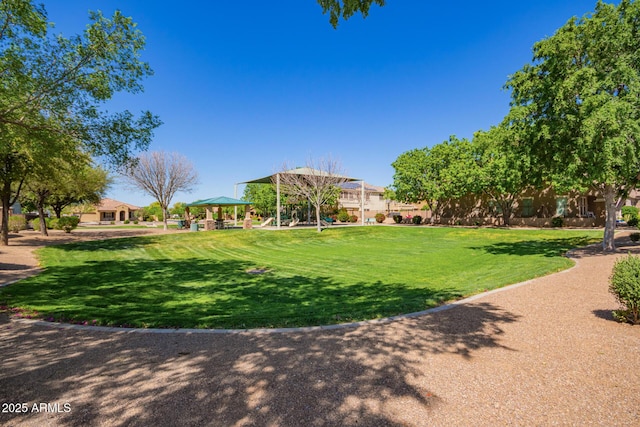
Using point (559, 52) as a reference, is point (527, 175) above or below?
below

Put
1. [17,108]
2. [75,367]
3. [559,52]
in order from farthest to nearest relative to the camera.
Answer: [559,52] → [17,108] → [75,367]

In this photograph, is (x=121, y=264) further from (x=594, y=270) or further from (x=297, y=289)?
(x=594, y=270)

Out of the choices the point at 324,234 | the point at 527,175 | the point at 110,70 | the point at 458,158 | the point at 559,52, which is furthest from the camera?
the point at 458,158

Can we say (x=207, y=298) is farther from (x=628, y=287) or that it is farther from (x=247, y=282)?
(x=628, y=287)

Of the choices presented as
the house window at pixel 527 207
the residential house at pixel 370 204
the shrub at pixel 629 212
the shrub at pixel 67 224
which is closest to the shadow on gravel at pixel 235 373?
the shrub at pixel 67 224

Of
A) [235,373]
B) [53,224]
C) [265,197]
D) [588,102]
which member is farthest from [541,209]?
[53,224]

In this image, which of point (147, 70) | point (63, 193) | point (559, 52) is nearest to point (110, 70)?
point (147, 70)

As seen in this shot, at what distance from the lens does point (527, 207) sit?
32719 millimetres

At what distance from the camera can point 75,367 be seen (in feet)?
13.3

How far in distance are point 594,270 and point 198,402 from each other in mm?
12300

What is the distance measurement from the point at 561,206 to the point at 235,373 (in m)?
35.8

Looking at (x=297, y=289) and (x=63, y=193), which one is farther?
(x=63, y=193)

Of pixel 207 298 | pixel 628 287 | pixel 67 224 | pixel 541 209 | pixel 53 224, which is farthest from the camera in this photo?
pixel 53 224

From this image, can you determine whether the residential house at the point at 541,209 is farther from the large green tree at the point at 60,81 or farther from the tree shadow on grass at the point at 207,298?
the large green tree at the point at 60,81
